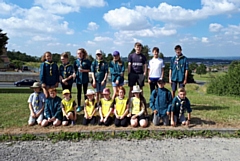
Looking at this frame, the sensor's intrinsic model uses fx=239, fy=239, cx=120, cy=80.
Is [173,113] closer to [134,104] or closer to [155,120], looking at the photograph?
[155,120]

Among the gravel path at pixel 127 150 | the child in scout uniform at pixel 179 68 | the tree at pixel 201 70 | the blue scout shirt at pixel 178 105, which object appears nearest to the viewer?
the gravel path at pixel 127 150

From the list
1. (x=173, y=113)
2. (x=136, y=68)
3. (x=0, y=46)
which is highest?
(x=0, y=46)

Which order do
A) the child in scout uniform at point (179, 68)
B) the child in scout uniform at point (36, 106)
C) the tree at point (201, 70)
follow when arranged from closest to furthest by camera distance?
the child in scout uniform at point (36, 106) → the child in scout uniform at point (179, 68) → the tree at point (201, 70)

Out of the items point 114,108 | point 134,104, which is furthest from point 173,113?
point 114,108

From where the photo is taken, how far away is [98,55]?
6.84 metres

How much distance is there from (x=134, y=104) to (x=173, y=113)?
1014 millimetres

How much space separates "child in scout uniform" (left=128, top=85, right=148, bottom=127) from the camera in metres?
5.94

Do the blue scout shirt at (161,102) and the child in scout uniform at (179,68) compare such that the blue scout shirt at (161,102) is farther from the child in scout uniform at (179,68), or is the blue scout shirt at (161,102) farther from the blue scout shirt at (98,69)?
the blue scout shirt at (98,69)

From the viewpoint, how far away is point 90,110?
6320 millimetres

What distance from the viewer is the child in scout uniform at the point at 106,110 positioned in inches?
239

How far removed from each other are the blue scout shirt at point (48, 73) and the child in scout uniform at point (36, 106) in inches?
10.5

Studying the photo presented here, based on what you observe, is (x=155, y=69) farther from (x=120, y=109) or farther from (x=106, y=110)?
(x=106, y=110)

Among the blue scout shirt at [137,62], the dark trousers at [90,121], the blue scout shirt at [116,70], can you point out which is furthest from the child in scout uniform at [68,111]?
the blue scout shirt at [137,62]

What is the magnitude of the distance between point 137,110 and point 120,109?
439mm
